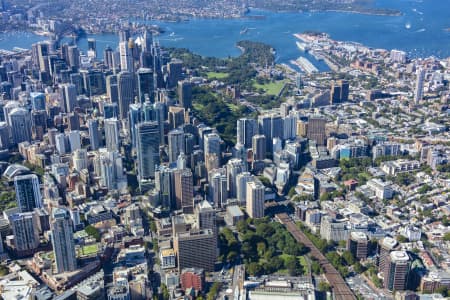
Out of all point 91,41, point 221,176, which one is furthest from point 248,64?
point 221,176

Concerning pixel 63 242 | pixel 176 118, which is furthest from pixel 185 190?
pixel 176 118

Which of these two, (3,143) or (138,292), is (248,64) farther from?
(138,292)

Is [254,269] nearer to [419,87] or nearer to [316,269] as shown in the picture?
[316,269]

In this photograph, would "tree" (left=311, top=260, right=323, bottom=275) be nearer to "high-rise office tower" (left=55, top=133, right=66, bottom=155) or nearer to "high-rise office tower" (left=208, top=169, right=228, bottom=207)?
"high-rise office tower" (left=208, top=169, right=228, bottom=207)

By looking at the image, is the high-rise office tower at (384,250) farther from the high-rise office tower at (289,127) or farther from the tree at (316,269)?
the high-rise office tower at (289,127)

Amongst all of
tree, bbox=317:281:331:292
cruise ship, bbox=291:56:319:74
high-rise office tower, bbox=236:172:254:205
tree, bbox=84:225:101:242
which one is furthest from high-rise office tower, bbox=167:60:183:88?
tree, bbox=317:281:331:292

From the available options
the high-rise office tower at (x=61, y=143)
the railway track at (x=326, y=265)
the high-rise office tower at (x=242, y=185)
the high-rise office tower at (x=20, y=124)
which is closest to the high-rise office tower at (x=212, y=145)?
the high-rise office tower at (x=242, y=185)
